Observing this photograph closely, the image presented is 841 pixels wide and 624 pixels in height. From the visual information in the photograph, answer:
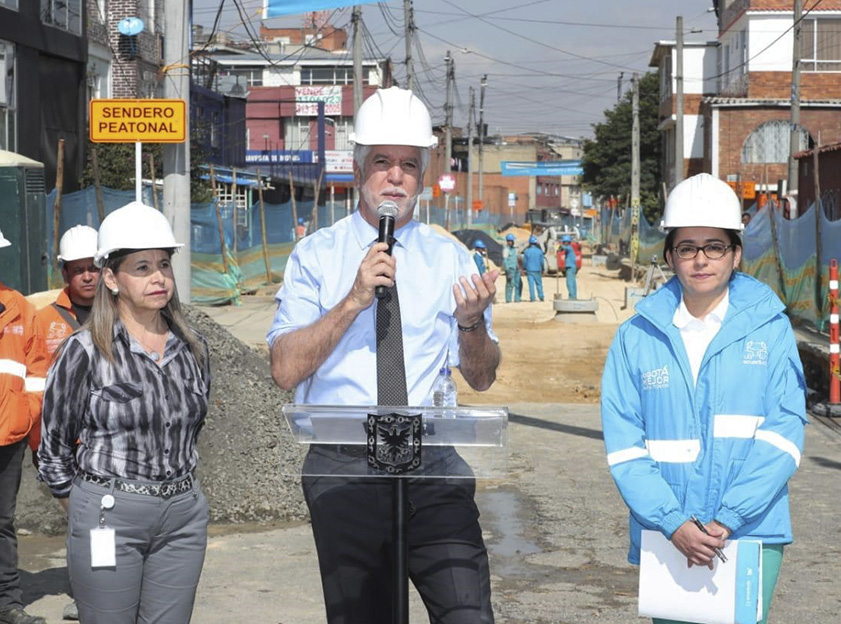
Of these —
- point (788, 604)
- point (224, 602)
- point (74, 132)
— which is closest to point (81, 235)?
point (224, 602)

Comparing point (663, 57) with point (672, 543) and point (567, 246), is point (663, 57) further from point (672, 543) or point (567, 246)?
point (672, 543)

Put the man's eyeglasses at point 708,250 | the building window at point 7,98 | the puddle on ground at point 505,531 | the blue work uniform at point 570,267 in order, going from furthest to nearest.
A: the blue work uniform at point 570,267 < the building window at point 7,98 < the puddle on ground at point 505,531 < the man's eyeglasses at point 708,250

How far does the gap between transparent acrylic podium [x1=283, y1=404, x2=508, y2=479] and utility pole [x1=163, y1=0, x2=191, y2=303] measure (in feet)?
28.7

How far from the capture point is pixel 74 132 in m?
29.4

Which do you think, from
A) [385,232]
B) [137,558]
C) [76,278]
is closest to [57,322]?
[76,278]

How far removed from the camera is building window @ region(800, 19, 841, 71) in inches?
2285

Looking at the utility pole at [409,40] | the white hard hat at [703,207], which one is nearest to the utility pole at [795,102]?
the utility pole at [409,40]

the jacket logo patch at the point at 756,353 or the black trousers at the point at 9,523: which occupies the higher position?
the jacket logo patch at the point at 756,353

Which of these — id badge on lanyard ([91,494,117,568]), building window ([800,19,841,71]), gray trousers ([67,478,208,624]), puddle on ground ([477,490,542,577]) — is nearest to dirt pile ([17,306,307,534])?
puddle on ground ([477,490,542,577])

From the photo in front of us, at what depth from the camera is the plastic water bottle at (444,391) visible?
3.88m

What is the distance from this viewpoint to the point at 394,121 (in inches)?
154

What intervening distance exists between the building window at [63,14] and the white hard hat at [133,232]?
23.7 metres

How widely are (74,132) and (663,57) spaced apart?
5145 cm

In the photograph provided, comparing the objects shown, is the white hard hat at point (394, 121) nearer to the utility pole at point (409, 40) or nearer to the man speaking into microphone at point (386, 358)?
the man speaking into microphone at point (386, 358)
